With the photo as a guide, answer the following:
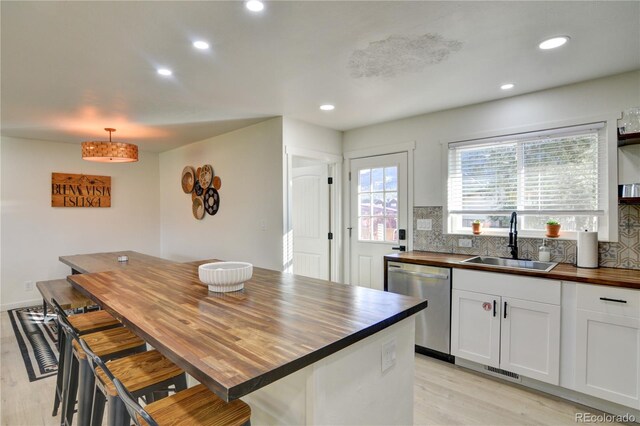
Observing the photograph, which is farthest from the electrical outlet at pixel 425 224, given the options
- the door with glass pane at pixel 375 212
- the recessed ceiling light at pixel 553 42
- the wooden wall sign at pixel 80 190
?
the wooden wall sign at pixel 80 190

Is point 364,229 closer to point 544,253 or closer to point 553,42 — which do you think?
point 544,253

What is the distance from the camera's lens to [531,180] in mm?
2967

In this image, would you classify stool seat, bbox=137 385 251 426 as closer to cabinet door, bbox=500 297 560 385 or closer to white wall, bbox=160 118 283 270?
cabinet door, bbox=500 297 560 385

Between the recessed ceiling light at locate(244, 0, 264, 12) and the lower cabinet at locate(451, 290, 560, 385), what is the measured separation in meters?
2.51

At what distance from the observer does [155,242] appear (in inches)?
235

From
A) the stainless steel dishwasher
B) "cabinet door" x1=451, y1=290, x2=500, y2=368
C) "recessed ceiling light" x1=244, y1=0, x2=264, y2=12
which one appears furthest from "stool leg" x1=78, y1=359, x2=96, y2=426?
"cabinet door" x1=451, y1=290, x2=500, y2=368

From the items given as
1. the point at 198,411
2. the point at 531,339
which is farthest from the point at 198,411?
the point at 531,339

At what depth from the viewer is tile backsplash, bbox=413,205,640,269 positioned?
2467mm

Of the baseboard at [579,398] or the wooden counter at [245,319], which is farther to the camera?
the baseboard at [579,398]

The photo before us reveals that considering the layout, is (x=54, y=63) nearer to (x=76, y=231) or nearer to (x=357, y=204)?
(x=357, y=204)

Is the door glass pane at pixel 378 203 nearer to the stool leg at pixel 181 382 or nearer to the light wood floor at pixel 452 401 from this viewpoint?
the light wood floor at pixel 452 401

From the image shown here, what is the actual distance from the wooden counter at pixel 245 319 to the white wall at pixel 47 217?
12.1 feet

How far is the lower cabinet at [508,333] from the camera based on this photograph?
2.39m

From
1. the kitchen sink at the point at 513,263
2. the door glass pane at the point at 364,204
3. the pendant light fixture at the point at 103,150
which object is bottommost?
the kitchen sink at the point at 513,263
